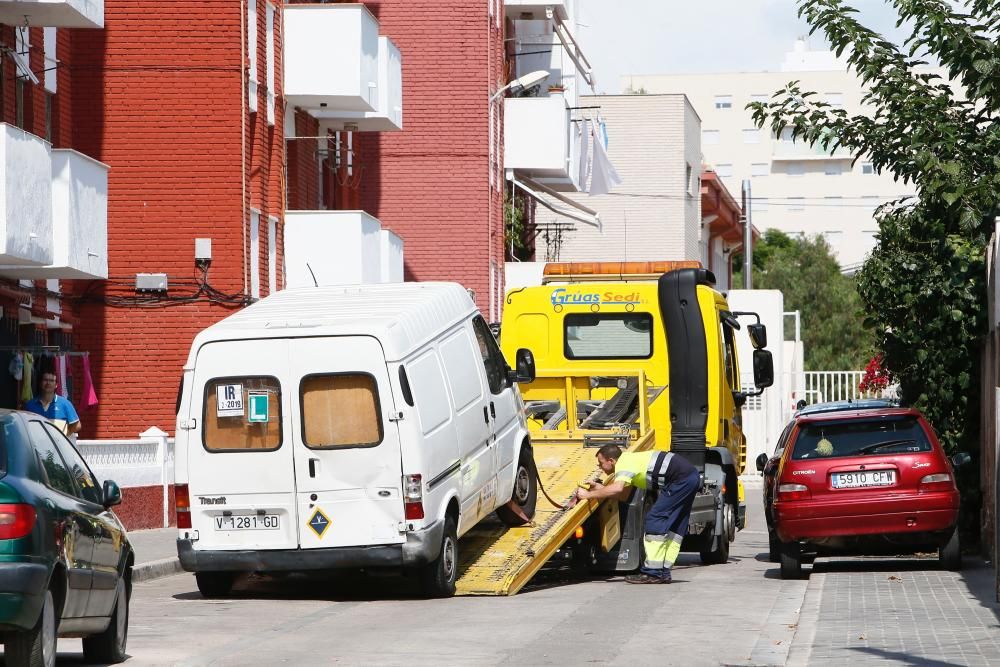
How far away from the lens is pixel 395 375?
1480cm

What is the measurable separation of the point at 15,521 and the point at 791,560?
9827 millimetres

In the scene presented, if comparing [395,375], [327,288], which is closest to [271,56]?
[327,288]

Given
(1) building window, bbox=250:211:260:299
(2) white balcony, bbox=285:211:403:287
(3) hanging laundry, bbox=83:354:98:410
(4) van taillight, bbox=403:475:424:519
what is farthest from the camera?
(2) white balcony, bbox=285:211:403:287

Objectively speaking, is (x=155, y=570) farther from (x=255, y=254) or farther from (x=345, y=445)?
(x=255, y=254)

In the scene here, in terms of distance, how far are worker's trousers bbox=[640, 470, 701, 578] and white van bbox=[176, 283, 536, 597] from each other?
2485 mm

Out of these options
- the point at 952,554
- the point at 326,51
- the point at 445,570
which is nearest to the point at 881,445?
the point at 952,554

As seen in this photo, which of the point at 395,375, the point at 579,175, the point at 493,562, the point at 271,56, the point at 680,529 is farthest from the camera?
the point at 579,175

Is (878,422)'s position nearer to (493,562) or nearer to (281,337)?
→ (493,562)

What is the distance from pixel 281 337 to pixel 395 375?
102 centimetres

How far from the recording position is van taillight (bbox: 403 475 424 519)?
48.4 feet

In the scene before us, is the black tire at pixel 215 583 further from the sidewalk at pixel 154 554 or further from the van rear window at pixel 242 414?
the sidewalk at pixel 154 554

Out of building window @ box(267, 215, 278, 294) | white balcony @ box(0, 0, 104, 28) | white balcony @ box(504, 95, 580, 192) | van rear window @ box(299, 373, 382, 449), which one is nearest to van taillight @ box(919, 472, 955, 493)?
van rear window @ box(299, 373, 382, 449)

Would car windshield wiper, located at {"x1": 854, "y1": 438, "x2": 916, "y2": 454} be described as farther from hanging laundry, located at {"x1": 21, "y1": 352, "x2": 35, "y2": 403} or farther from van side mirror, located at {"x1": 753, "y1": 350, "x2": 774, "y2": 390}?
hanging laundry, located at {"x1": 21, "y1": 352, "x2": 35, "y2": 403}

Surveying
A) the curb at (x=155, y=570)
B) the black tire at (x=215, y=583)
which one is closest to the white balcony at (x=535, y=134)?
the curb at (x=155, y=570)
